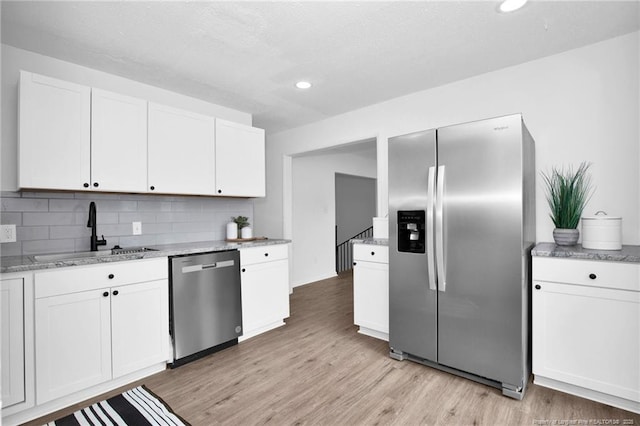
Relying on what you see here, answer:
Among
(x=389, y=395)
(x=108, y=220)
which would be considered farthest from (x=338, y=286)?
(x=108, y=220)

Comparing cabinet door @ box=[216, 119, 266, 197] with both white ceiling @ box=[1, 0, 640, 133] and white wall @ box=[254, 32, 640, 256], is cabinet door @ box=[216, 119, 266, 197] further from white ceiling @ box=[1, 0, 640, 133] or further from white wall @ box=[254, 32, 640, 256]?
white wall @ box=[254, 32, 640, 256]

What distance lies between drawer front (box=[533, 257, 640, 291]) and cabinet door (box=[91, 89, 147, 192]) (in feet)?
10.2

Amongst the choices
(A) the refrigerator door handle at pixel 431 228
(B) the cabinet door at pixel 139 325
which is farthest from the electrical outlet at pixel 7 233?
(A) the refrigerator door handle at pixel 431 228

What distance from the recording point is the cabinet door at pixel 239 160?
3209mm

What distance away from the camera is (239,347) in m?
2.87

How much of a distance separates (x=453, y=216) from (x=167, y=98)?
2963 mm

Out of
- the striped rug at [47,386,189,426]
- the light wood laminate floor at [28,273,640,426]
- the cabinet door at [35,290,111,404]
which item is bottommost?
the striped rug at [47,386,189,426]

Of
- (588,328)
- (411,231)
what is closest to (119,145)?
(411,231)

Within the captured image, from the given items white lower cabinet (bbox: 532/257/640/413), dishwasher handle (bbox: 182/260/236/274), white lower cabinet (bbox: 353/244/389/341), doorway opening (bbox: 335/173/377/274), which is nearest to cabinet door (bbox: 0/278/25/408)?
dishwasher handle (bbox: 182/260/236/274)

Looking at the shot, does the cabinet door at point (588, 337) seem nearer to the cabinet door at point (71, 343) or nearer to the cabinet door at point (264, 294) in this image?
the cabinet door at point (264, 294)

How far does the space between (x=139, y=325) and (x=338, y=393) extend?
1542 millimetres

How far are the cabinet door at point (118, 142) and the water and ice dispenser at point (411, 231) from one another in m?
2.21

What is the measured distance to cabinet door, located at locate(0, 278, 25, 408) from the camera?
1.76m

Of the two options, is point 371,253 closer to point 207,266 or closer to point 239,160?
point 207,266
